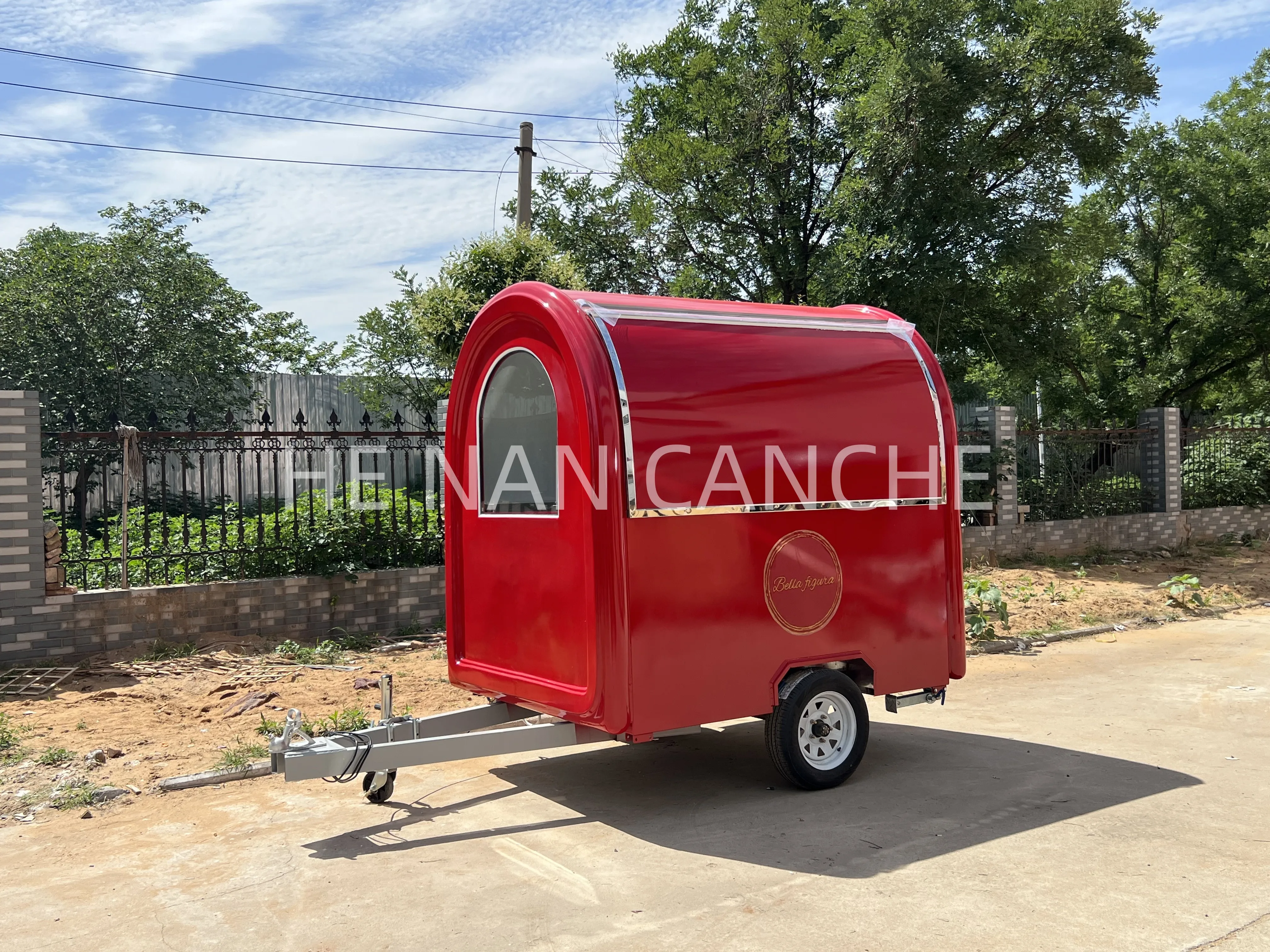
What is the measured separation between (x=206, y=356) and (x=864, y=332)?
13942mm

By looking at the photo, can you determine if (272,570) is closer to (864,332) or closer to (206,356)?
(864,332)

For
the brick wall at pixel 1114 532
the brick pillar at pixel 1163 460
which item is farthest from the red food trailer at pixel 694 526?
the brick pillar at pixel 1163 460

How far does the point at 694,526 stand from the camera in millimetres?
5855

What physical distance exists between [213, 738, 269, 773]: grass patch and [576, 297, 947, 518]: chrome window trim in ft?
10.6

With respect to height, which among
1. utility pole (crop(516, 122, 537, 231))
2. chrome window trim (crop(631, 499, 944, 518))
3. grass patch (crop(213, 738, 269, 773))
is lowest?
grass patch (crop(213, 738, 269, 773))

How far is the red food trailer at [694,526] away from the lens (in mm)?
5656

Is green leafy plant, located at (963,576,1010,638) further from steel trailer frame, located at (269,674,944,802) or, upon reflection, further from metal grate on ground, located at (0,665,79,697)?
metal grate on ground, located at (0,665,79,697)

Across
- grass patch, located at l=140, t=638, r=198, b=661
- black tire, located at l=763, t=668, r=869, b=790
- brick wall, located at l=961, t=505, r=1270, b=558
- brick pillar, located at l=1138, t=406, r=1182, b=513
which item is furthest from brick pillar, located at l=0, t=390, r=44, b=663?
brick pillar, located at l=1138, t=406, r=1182, b=513

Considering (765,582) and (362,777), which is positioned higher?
(765,582)

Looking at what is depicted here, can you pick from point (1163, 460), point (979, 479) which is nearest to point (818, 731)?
point (979, 479)

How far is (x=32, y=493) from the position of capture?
9188 mm

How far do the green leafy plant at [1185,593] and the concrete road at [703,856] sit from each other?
6458 millimetres

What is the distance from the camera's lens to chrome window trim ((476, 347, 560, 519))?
20.1ft

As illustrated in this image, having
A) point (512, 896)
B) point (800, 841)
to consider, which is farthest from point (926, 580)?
point (512, 896)
